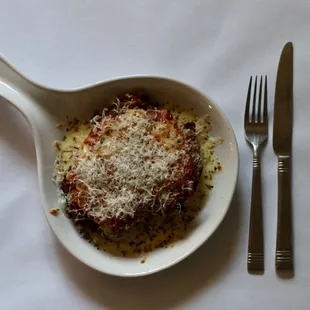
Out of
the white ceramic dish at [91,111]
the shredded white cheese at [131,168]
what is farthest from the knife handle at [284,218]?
the shredded white cheese at [131,168]

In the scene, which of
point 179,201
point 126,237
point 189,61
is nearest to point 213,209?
point 179,201

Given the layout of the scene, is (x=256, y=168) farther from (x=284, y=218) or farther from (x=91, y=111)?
(x=91, y=111)

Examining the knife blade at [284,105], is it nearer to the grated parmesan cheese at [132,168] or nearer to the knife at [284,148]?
the knife at [284,148]

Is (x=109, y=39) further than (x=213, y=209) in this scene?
Yes

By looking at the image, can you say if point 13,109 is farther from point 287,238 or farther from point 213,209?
point 287,238

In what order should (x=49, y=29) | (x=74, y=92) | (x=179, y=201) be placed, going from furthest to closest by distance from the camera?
(x=49, y=29) → (x=74, y=92) → (x=179, y=201)

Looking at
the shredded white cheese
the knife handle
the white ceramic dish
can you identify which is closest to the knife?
the knife handle
